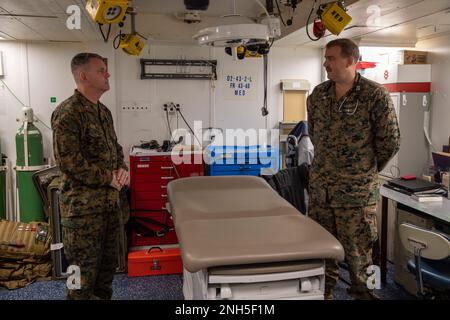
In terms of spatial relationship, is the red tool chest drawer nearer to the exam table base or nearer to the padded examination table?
the padded examination table

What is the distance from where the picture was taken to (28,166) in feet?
13.3

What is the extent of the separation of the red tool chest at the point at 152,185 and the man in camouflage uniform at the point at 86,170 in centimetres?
139

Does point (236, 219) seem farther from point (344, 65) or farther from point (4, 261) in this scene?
point (4, 261)

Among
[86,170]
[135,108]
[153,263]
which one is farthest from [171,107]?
[86,170]

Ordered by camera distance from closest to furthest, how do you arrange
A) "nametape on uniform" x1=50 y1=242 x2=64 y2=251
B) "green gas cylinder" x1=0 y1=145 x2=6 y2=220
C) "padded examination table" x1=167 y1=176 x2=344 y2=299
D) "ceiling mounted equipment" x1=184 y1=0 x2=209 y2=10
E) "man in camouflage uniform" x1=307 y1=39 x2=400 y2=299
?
"padded examination table" x1=167 y1=176 x2=344 y2=299 → "man in camouflage uniform" x1=307 y1=39 x2=400 y2=299 → "nametape on uniform" x1=50 y1=242 x2=64 y2=251 → "ceiling mounted equipment" x1=184 y1=0 x2=209 y2=10 → "green gas cylinder" x1=0 y1=145 x2=6 y2=220

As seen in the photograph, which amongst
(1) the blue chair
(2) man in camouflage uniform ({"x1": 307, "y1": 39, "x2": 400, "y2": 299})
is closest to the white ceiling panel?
(2) man in camouflage uniform ({"x1": 307, "y1": 39, "x2": 400, "y2": 299})

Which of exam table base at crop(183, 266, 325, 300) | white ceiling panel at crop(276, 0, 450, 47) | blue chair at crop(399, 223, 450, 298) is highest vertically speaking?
white ceiling panel at crop(276, 0, 450, 47)

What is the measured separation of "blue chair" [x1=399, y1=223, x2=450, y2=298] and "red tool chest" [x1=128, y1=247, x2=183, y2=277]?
185 cm

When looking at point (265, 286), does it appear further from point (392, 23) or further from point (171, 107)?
point (171, 107)

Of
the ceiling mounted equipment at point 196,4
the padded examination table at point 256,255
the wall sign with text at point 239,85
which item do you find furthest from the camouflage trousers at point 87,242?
the wall sign with text at point 239,85

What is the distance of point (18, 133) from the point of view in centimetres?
403

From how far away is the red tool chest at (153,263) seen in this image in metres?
3.41

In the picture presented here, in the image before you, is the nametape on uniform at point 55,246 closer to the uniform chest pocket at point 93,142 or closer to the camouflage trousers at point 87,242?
the camouflage trousers at point 87,242

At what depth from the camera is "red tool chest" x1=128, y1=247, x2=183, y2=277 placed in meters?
3.41
